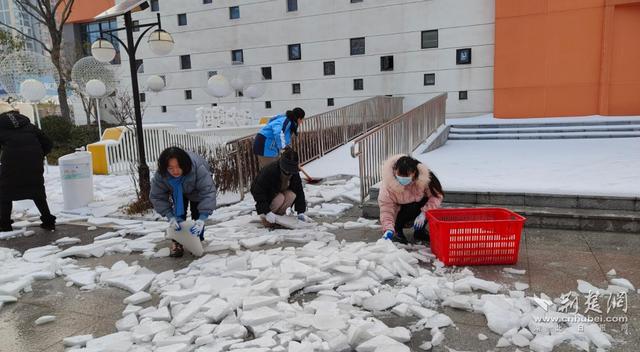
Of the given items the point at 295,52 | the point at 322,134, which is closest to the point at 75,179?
the point at 322,134

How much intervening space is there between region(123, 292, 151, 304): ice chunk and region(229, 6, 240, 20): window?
18008 mm

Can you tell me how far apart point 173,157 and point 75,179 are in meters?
4.32

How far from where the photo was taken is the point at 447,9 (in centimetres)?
1587

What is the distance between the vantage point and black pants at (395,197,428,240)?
4.78 metres

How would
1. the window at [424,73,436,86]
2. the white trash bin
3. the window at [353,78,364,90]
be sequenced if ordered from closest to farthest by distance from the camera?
the white trash bin
the window at [424,73,436,86]
the window at [353,78,364,90]

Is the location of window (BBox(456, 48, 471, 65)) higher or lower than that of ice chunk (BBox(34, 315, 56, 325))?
higher

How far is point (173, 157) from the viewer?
14.2ft

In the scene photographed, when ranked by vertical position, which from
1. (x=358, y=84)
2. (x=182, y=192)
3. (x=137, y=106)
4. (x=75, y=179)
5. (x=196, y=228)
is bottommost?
(x=196, y=228)

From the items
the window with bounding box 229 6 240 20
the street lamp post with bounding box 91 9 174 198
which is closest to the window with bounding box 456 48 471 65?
the window with bounding box 229 6 240 20

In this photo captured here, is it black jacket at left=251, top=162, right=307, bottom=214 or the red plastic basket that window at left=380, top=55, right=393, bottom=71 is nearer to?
black jacket at left=251, top=162, right=307, bottom=214

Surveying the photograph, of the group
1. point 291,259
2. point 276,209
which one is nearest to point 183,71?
point 276,209

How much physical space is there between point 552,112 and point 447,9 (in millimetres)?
5138

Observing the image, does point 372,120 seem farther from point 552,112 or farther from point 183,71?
point 183,71

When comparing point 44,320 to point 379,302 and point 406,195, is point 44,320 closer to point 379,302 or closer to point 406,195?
point 379,302
